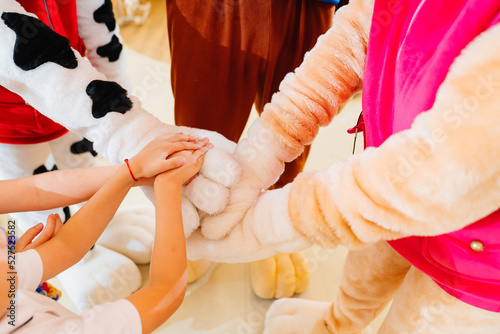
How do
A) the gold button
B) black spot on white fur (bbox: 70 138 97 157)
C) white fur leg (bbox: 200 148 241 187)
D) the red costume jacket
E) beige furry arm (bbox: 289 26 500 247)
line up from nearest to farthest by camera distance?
beige furry arm (bbox: 289 26 500 247)
the gold button
white fur leg (bbox: 200 148 241 187)
the red costume jacket
black spot on white fur (bbox: 70 138 97 157)

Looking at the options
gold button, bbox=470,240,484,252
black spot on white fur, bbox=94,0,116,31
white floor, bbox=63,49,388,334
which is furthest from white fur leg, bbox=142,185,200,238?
white floor, bbox=63,49,388,334

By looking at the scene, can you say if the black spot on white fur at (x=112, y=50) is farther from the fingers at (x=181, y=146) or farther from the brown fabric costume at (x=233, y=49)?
the fingers at (x=181, y=146)

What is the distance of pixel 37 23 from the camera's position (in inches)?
27.4

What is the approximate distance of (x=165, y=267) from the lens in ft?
2.10

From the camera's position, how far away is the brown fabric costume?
93cm

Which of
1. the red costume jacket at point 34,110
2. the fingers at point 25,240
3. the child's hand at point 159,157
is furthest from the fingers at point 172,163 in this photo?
the red costume jacket at point 34,110

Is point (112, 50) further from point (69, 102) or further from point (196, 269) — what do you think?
point (196, 269)

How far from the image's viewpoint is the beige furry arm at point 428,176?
418 millimetres

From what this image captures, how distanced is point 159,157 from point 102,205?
13cm

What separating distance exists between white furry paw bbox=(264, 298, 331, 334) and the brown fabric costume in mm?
532

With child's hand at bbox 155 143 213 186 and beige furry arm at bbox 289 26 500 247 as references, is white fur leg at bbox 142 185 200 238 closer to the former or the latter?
child's hand at bbox 155 143 213 186

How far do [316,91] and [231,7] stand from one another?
37 centimetres

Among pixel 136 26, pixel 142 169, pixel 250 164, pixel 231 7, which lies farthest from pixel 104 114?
pixel 136 26

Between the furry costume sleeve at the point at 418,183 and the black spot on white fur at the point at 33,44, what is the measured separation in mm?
431
